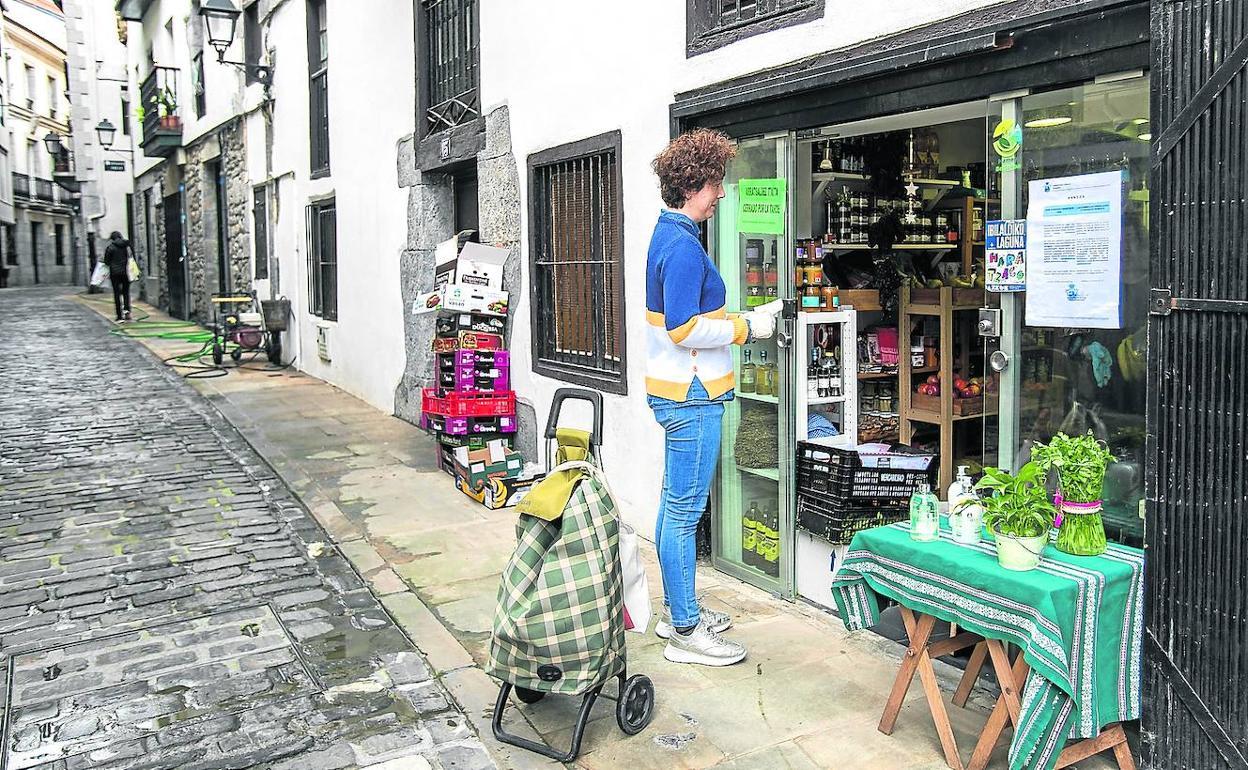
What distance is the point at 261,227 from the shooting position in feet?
49.5

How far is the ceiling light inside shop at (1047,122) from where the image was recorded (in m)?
3.48

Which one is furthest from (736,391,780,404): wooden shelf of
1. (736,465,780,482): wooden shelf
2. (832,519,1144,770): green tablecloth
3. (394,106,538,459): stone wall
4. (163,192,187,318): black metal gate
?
(163,192,187,318): black metal gate

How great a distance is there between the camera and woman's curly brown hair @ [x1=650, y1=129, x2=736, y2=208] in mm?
4031

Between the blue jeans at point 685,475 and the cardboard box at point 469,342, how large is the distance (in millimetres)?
3683

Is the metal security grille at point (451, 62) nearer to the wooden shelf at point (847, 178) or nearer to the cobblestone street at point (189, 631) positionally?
the cobblestone street at point (189, 631)

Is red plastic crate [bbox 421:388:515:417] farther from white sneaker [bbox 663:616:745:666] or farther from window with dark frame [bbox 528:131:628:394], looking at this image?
white sneaker [bbox 663:616:745:666]

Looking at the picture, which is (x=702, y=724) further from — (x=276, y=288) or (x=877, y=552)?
(x=276, y=288)

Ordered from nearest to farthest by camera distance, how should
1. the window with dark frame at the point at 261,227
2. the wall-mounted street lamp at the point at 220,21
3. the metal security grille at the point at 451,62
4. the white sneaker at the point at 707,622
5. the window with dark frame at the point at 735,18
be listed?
the white sneaker at the point at 707,622, the window with dark frame at the point at 735,18, the metal security grille at the point at 451,62, the wall-mounted street lamp at the point at 220,21, the window with dark frame at the point at 261,227

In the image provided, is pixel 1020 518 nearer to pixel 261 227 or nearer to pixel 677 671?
pixel 677 671

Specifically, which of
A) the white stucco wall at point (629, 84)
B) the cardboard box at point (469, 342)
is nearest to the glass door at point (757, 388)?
the white stucco wall at point (629, 84)

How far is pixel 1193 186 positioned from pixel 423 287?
7620mm

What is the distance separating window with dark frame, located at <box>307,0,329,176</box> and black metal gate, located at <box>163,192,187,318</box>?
999 centimetres

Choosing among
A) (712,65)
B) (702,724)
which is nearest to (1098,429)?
(702,724)

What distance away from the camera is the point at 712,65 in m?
5.12
